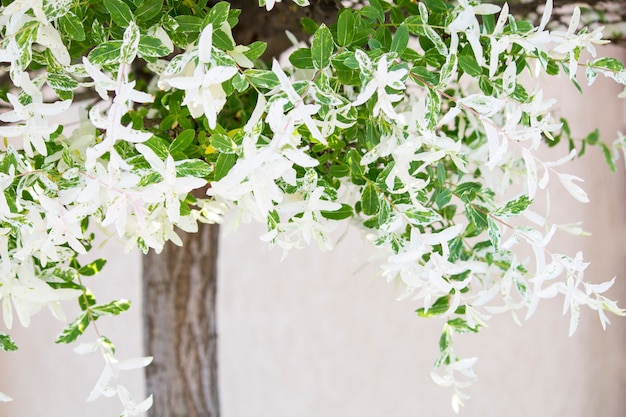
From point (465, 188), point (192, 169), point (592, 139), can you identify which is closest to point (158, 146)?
point (192, 169)

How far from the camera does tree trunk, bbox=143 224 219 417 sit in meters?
1.03

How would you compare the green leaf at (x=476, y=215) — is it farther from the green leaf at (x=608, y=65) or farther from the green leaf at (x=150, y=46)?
the green leaf at (x=150, y=46)

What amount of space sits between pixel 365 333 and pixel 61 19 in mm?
2198

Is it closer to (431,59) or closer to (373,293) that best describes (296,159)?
(431,59)

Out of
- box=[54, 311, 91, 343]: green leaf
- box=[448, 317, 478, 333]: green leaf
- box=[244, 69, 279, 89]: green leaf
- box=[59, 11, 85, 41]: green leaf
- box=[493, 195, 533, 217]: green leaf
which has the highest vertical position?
box=[59, 11, 85, 41]: green leaf

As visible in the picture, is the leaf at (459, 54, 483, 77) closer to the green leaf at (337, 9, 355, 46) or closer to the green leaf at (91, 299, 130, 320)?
the green leaf at (337, 9, 355, 46)

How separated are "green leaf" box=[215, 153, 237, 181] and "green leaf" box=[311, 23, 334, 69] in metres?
0.07

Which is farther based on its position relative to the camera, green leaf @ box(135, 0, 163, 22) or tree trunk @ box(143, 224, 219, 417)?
tree trunk @ box(143, 224, 219, 417)

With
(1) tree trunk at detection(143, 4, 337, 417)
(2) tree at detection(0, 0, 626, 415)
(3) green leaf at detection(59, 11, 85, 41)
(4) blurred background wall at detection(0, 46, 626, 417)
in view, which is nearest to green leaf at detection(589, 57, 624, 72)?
(2) tree at detection(0, 0, 626, 415)

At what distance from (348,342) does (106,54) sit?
2195 mm

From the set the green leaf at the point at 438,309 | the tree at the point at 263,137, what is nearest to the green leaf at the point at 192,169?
the tree at the point at 263,137

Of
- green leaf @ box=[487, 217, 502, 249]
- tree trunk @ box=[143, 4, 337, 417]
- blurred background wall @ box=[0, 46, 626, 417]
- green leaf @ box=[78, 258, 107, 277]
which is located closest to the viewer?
green leaf @ box=[487, 217, 502, 249]

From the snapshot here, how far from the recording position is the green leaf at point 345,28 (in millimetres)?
460

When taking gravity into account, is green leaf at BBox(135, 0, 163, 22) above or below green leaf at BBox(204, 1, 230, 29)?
above
